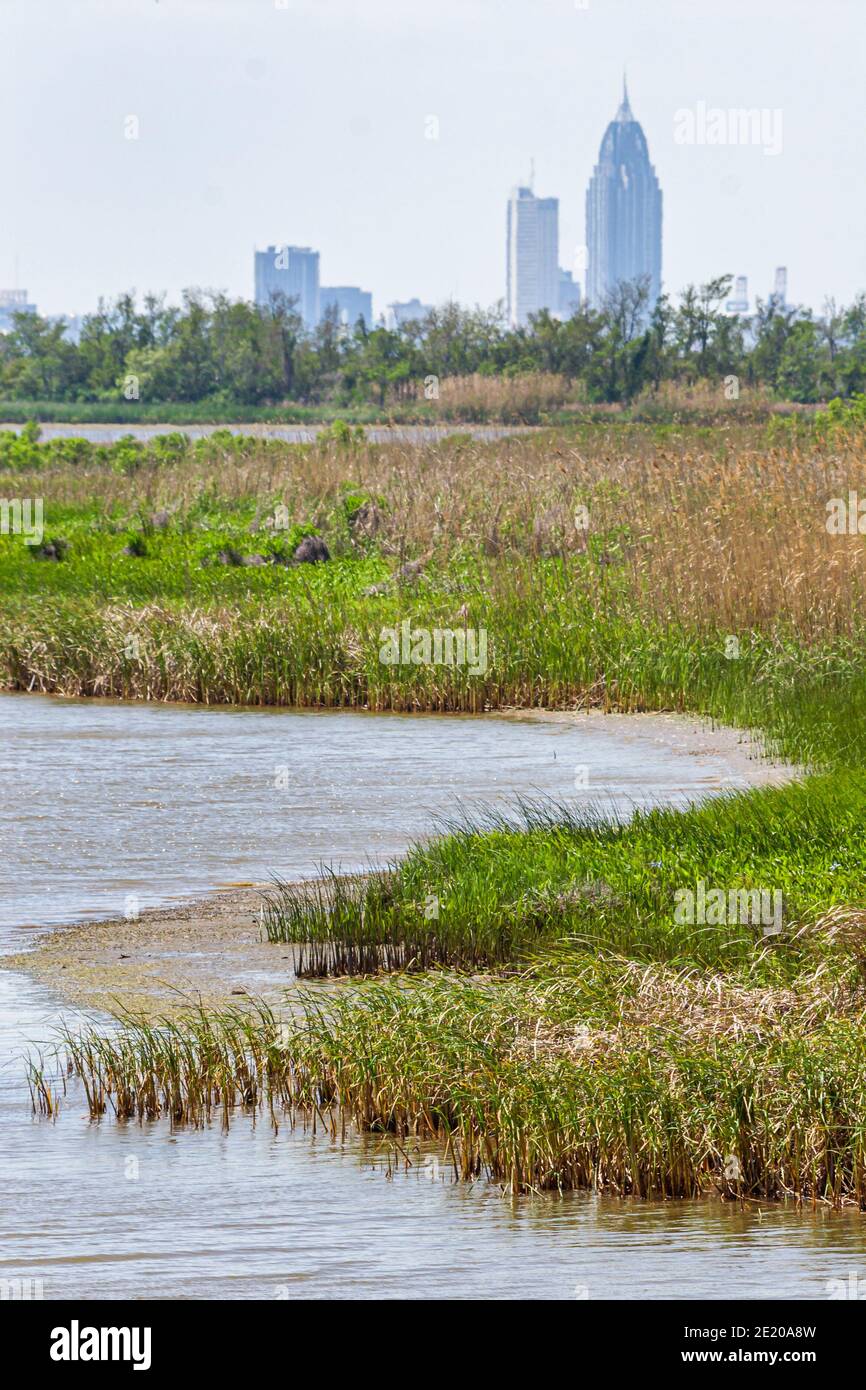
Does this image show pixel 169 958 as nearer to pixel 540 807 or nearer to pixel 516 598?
pixel 540 807

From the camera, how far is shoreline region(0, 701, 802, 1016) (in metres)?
9.52

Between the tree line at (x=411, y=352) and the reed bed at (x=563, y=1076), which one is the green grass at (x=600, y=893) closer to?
the reed bed at (x=563, y=1076)

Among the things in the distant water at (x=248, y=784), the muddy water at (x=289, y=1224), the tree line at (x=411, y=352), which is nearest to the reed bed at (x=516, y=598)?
the distant water at (x=248, y=784)

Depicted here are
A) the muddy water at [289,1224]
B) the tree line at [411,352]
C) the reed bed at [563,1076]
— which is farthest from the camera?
the tree line at [411,352]

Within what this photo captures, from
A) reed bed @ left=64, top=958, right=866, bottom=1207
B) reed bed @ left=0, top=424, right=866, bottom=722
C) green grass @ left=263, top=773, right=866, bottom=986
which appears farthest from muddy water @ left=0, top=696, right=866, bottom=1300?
reed bed @ left=0, top=424, right=866, bottom=722

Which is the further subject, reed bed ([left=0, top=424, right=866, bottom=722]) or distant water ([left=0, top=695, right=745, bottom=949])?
reed bed ([left=0, top=424, right=866, bottom=722])

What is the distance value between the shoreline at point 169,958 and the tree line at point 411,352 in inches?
1960

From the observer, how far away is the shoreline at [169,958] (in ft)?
31.2

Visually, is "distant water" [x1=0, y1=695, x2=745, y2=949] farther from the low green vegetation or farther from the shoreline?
the low green vegetation

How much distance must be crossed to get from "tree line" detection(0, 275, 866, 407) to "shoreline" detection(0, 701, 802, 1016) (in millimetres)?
49788

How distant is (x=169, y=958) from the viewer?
10.3 meters

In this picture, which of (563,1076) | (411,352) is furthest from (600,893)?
(411,352)

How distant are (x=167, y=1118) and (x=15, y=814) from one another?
23.8ft

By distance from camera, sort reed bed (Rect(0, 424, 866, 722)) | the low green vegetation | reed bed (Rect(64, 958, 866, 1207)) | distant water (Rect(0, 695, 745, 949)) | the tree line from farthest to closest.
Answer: the tree line < reed bed (Rect(0, 424, 866, 722)) < distant water (Rect(0, 695, 745, 949)) < the low green vegetation < reed bed (Rect(64, 958, 866, 1207))
